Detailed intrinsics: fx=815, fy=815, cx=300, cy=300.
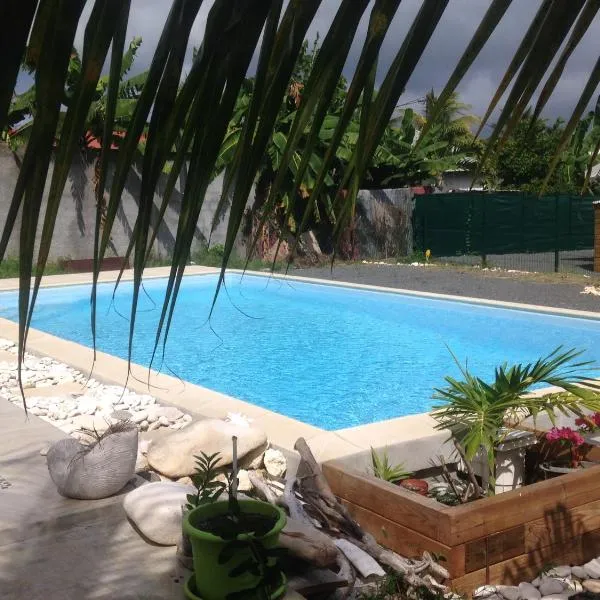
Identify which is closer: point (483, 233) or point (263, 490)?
point (263, 490)

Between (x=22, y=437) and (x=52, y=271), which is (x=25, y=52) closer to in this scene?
(x=22, y=437)

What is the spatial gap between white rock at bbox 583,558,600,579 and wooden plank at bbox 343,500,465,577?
2.60 ft

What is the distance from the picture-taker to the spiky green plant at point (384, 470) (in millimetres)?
4090

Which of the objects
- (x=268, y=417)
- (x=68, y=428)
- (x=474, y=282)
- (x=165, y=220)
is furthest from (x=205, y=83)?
(x=474, y=282)

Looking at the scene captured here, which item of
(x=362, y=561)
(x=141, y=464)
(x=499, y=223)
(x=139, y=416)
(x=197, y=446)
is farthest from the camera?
(x=499, y=223)

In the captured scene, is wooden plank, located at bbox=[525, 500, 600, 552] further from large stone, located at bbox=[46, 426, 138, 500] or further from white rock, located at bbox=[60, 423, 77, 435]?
white rock, located at bbox=[60, 423, 77, 435]

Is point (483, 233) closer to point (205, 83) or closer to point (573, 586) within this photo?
point (573, 586)

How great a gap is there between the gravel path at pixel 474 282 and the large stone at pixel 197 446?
6.33m

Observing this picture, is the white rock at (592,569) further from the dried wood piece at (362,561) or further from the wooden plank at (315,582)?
A: the wooden plank at (315,582)

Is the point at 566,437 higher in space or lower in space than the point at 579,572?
higher

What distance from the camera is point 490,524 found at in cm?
331

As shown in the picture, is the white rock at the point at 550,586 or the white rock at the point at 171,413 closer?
the white rock at the point at 550,586

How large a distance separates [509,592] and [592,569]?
589mm

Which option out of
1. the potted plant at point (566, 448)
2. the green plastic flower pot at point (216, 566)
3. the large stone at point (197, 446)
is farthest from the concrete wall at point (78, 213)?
the green plastic flower pot at point (216, 566)
